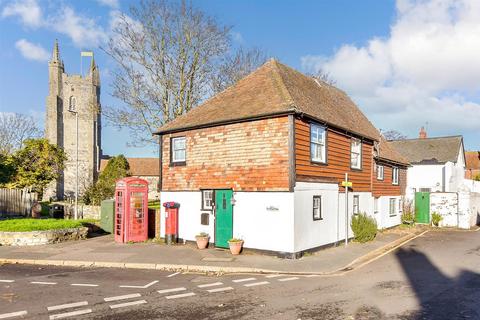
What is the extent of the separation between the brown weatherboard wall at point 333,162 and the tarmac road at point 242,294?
13.4ft

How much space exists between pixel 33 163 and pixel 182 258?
917 inches

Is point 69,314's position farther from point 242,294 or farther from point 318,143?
point 318,143

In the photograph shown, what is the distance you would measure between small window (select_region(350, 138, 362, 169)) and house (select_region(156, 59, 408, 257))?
47 millimetres

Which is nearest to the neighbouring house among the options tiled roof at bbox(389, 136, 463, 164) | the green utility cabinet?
tiled roof at bbox(389, 136, 463, 164)

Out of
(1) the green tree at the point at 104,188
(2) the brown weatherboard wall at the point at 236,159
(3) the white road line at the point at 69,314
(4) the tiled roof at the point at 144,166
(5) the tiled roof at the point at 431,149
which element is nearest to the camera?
(3) the white road line at the point at 69,314

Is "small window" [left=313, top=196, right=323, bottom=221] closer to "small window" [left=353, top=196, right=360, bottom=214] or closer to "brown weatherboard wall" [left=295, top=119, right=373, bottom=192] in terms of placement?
"brown weatherboard wall" [left=295, top=119, right=373, bottom=192]

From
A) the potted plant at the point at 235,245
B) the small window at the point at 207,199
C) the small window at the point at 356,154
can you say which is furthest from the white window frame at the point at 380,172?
the potted plant at the point at 235,245

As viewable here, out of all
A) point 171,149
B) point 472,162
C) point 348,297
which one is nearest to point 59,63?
point 171,149

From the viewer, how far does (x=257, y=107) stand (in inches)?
596

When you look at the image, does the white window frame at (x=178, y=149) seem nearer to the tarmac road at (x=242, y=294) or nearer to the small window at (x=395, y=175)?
the tarmac road at (x=242, y=294)

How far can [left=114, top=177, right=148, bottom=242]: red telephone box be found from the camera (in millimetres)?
16969

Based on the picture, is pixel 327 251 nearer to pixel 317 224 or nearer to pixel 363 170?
pixel 317 224

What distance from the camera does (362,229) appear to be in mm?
17797

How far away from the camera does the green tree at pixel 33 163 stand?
101 feet
